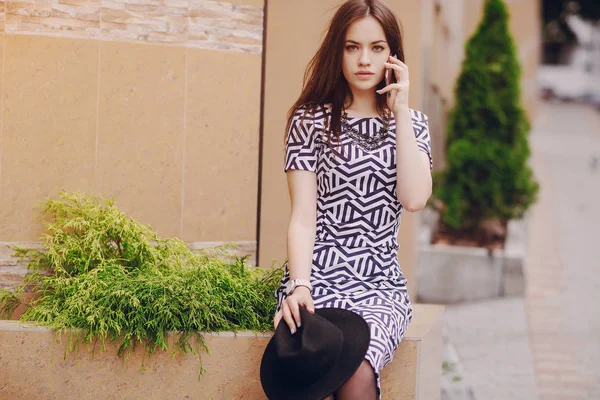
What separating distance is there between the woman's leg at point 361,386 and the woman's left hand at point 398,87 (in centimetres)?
92

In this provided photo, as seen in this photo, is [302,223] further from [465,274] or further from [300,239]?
[465,274]

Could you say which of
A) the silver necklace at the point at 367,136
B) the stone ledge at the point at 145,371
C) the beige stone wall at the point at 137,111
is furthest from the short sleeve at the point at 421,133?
the beige stone wall at the point at 137,111

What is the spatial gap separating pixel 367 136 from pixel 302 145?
24 centimetres

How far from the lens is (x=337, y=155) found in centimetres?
328

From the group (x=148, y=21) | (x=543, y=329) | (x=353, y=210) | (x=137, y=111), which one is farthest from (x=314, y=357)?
(x=543, y=329)

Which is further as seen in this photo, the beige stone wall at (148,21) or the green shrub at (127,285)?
the beige stone wall at (148,21)

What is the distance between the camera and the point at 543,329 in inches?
280

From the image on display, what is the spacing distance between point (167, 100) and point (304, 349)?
194 centimetres

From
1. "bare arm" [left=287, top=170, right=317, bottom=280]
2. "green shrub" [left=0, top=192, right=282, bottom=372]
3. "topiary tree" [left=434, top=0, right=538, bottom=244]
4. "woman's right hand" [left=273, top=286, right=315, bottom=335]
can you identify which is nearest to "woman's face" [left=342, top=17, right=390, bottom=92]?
"bare arm" [left=287, top=170, right=317, bottom=280]

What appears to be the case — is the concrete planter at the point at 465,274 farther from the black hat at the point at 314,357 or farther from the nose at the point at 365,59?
the black hat at the point at 314,357

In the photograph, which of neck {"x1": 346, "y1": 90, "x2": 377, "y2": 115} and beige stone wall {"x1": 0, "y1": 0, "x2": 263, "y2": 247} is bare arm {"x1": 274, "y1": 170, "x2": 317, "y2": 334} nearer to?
neck {"x1": 346, "y1": 90, "x2": 377, "y2": 115}

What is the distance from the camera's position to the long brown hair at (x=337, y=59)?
3250mm

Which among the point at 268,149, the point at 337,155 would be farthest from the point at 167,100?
the point at 337,155

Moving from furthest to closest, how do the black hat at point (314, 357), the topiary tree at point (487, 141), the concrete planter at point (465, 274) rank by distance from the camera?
the topiary tree at point (487, 141)
the concrete planter at point (465, 274)
the black hat at point (314, 357)
